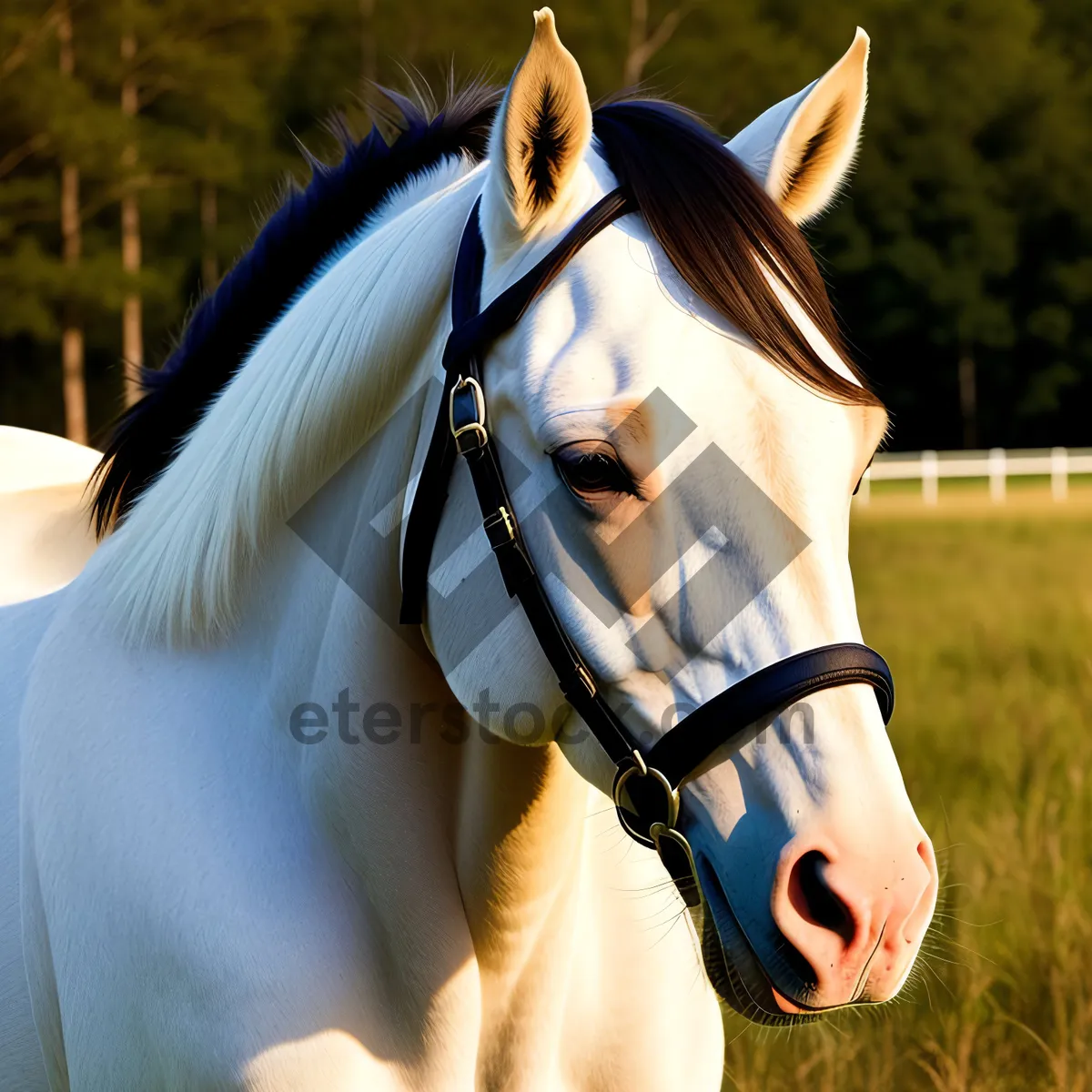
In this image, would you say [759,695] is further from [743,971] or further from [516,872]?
[516,872]

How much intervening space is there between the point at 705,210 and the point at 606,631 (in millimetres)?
567

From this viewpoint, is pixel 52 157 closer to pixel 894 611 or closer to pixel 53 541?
pixel 894 611

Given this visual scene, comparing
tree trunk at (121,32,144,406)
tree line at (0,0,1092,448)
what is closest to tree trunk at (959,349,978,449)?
tree line at (0,0,1092,448)

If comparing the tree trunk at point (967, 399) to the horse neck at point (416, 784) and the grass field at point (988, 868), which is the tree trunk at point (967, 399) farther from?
the horse neck at point (416, 784)

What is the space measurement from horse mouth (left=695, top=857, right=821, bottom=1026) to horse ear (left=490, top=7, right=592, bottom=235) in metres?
0.89

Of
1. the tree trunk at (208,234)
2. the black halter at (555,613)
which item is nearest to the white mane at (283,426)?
the black halter at (555,613)

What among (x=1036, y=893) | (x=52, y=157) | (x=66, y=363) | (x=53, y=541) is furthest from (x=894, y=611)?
(x=52, y=157)

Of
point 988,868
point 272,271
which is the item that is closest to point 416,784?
point 272,271

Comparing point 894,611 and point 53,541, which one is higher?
point 53,541

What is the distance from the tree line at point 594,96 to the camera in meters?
21.2

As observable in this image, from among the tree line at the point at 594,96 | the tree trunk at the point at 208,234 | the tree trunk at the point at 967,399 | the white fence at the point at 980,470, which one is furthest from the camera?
the tree trunk at the point at 967,399

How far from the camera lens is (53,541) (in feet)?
10.2

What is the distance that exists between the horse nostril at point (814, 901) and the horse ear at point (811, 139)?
3.06 ft

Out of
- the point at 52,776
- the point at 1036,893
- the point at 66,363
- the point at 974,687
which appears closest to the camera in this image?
the point at 52,776
